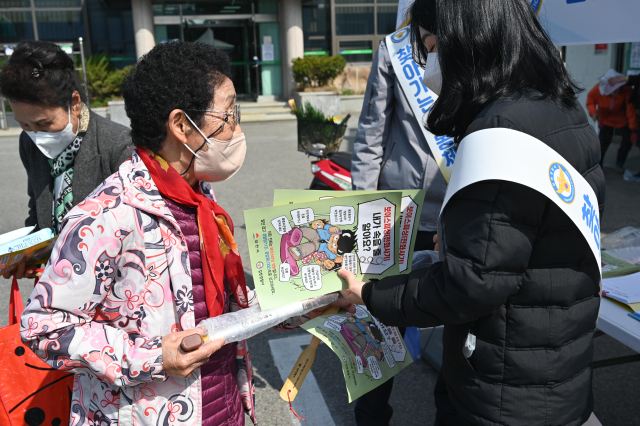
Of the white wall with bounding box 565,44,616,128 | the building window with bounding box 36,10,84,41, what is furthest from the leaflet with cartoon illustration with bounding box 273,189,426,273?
the building window with bounding box 36,10,84,41

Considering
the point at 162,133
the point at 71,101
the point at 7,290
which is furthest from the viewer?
the point at 7,290

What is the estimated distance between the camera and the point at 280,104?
60.4 feet

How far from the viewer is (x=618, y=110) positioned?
29.0ft

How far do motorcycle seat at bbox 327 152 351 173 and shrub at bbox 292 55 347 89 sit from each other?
38.7 ft

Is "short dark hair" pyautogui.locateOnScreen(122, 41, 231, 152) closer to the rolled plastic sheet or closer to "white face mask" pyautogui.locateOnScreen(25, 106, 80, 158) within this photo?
the rolled plastic sheet

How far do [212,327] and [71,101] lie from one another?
1.48 m

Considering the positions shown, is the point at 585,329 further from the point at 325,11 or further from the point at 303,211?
the point at 325,11

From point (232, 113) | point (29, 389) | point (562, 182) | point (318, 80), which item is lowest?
point (29, 389)

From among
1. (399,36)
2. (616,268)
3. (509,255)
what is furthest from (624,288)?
(399,36)

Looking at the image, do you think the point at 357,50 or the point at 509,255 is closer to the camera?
the point at 509,255

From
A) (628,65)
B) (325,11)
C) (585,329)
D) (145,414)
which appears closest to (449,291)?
(585,329)

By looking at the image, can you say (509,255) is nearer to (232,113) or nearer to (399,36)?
(232,113)

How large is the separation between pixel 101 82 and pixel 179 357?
17.0 m

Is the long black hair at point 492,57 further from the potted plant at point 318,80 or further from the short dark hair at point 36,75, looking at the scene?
the potted plant at point 318,80
